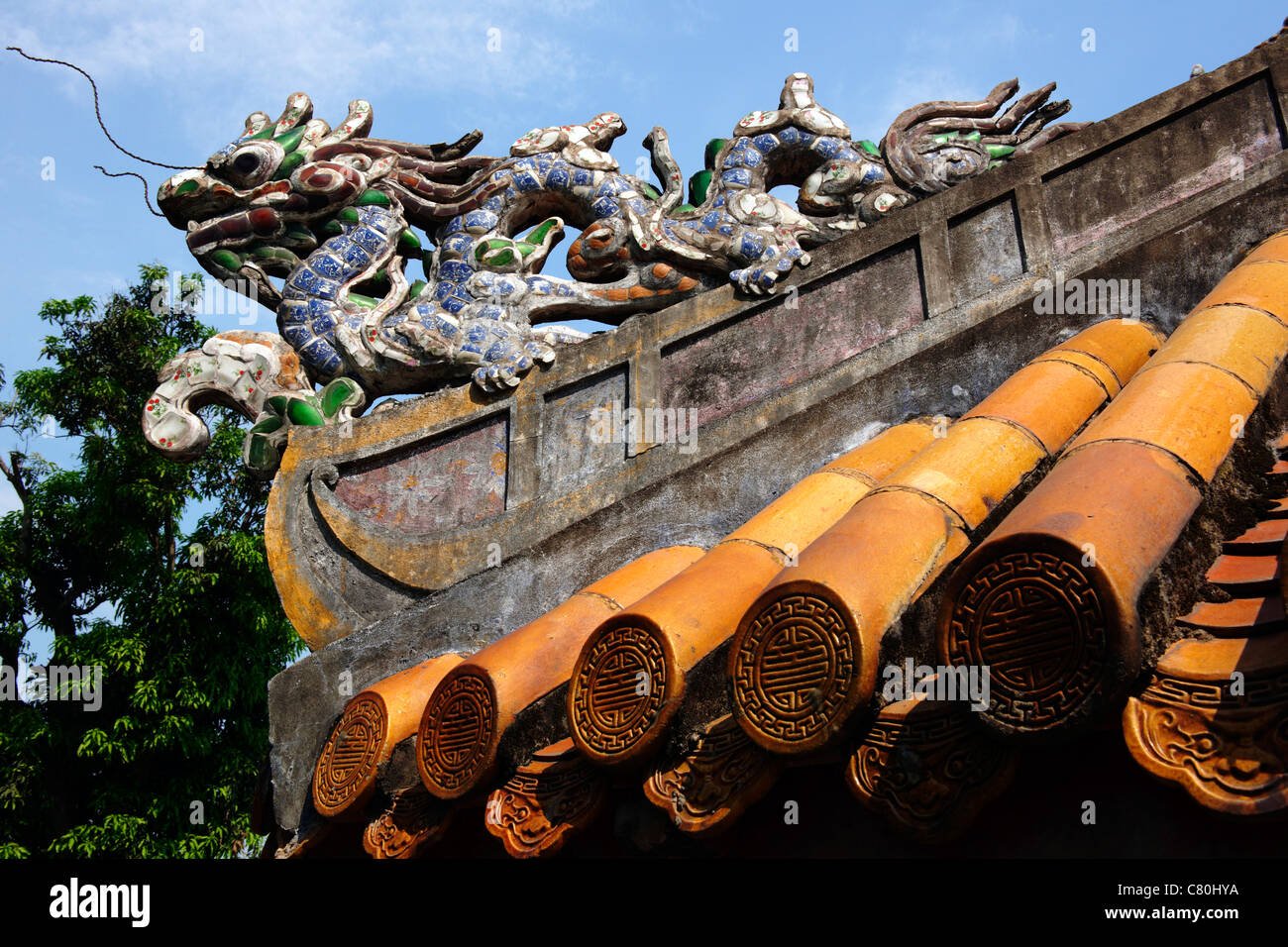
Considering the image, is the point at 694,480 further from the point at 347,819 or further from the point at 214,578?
the point at 214,578

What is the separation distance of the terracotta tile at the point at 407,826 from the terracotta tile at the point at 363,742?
0.13 meters

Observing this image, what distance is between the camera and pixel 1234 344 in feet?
11.1

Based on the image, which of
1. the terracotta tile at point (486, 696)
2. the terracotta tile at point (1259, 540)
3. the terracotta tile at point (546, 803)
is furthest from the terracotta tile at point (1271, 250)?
the terracotta tile at point (546, 803)

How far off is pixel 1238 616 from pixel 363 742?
2744mm

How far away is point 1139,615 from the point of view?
225 cm

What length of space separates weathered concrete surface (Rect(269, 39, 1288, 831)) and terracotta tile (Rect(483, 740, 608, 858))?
54.6 inches

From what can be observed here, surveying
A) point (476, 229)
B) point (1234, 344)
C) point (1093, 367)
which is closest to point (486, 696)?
point (1093, 367)

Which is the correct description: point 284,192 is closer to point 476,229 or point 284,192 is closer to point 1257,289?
point 476,229

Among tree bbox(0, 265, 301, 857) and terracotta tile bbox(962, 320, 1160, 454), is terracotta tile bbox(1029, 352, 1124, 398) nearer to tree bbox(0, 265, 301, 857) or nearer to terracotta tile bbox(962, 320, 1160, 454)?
terracotta tile bbox(962, 320, 1160, 454)

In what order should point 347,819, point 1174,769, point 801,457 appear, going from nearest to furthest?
point 1174,769 < point 347,819 < point 801,457

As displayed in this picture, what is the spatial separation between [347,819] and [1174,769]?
2.64m

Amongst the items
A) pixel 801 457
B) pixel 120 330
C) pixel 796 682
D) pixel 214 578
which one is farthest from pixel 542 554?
pixel 120 330

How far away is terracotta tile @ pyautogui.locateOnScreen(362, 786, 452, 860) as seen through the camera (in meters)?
3.52

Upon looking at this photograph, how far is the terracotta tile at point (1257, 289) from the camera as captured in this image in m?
3.66
